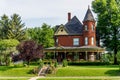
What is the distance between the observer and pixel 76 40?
7144cm

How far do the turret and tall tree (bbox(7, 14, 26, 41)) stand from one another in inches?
1262

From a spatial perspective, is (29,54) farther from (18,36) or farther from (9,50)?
(18,36)

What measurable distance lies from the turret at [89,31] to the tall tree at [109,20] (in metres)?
1.86

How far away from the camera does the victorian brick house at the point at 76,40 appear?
2722 inches

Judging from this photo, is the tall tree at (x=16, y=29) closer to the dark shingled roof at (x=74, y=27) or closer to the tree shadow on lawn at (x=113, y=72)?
the dark shingled roof at (x=74, y=27)

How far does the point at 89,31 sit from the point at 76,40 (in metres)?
3.40

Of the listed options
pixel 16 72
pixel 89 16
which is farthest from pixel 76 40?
pixel 16 72

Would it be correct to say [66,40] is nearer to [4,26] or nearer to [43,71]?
[43,71]

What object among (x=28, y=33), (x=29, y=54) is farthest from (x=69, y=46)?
(x=28, y=33)

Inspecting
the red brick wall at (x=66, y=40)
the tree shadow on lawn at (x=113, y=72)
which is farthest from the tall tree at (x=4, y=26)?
the tree shadow on lawn at (x=113, y=72)

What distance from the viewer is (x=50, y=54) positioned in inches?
3046

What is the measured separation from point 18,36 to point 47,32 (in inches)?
628

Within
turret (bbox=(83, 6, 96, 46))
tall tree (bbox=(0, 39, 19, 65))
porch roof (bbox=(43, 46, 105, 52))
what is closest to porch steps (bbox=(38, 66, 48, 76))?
tall tree (bbox=(0, 39, 19, 65))

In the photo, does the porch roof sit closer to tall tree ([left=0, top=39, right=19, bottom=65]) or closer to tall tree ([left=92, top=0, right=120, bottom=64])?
tall tree ([left=92, top=0, right=120, bottom=64])
